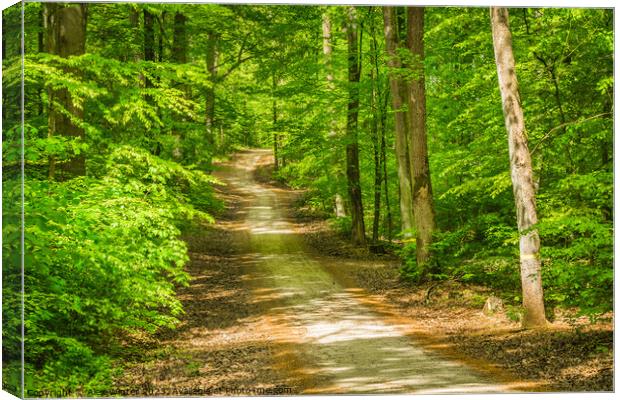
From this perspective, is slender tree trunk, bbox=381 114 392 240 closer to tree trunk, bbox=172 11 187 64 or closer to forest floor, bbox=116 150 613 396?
forest floor, bbox=116 150 613 396

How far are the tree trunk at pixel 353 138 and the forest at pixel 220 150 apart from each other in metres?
0.11

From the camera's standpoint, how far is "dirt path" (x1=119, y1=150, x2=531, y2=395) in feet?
22.9

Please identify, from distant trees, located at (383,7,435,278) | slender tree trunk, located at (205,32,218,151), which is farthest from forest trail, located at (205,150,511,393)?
slender tree trunk, located at (205,32,218,151)

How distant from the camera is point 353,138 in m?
17.4

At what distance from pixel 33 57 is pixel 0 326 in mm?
3311

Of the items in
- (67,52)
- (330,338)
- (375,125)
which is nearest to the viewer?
(330,338)

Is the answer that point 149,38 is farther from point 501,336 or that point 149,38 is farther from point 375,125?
point 501,336

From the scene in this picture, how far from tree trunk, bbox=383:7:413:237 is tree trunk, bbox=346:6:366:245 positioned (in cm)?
196

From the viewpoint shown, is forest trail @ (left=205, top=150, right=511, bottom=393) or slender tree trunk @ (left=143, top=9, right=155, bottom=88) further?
slender tree trunk @ (left=143, top=9, right=155, bottom=88)

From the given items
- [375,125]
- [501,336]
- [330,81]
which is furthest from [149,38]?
[501,336]

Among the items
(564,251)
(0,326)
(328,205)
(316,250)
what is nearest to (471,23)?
(564,251)

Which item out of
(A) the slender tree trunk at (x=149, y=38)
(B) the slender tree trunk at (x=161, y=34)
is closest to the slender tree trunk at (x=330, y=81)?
(B) the slender tree trunk at (x=161, y=34)

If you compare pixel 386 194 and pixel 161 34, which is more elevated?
pixel 161 34

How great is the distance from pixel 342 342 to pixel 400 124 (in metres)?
7.18
